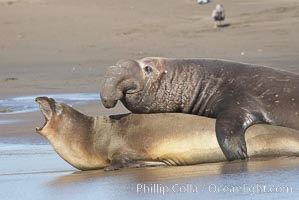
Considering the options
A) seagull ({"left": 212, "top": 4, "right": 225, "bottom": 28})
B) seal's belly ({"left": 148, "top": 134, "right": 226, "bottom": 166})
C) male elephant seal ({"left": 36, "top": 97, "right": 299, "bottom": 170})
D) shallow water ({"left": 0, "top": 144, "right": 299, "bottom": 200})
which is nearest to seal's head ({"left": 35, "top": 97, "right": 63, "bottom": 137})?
male elephant seal ({"left": 36, "top": 97, "right": 299, "bottom": 170})

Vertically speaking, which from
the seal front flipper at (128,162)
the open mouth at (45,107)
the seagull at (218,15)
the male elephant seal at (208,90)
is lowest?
the seal front flipper at (128,162)

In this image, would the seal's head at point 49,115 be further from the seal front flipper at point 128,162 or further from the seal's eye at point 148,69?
the seal's eye at point 148,69

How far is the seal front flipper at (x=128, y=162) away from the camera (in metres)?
7.26

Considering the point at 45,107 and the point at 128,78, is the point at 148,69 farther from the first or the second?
the point at 45,107

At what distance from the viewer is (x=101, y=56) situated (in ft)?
59.7

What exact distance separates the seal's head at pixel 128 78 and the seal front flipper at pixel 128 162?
621 mm

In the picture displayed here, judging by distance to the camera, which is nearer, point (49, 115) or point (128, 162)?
point (128, 162)

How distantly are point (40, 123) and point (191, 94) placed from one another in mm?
2405

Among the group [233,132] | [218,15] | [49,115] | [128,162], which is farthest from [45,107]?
[218,15]

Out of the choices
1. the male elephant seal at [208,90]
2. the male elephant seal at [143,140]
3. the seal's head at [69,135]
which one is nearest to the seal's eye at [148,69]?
the male elephant seal at [208,90]

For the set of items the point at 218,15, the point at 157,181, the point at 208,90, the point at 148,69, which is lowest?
the point at 157,181

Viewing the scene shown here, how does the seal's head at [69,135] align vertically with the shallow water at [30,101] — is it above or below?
below

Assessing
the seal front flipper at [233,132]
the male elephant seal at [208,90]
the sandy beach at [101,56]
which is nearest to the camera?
the sandy beach at [101,56]

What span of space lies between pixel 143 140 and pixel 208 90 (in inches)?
35.9
